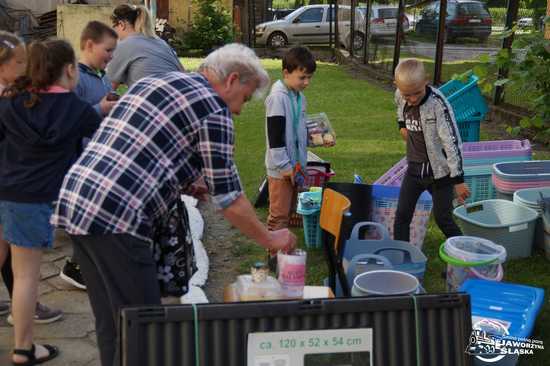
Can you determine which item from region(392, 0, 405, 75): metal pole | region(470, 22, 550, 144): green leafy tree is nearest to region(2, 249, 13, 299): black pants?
region(470, 22, 550, 144): green leafy tree

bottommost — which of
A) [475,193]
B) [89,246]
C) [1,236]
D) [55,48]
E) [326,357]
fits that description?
[475,193]

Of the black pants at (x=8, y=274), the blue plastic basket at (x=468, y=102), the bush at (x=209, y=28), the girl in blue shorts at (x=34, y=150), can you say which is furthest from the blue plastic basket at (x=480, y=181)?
the bush at (x=209, y=28)

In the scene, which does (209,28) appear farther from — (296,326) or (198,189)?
(296,326)

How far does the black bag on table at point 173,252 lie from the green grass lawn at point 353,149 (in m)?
1.98

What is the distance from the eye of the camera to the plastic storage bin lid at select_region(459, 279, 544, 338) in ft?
12.3

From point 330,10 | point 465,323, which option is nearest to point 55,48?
point 465,323

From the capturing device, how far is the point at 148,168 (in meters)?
2.54

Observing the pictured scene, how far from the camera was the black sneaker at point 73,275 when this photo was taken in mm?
4746

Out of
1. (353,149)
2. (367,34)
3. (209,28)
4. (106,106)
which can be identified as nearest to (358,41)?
(367,34)

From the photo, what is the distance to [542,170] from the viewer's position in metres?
6.06

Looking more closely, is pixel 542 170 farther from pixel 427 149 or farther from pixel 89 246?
pixel 89 246

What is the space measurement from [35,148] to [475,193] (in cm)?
419

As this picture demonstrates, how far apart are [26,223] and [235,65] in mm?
1473

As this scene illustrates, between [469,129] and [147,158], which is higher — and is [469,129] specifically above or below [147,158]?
below
